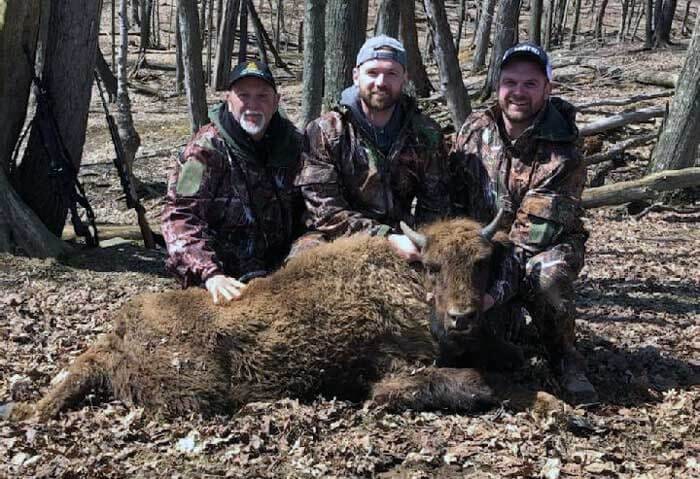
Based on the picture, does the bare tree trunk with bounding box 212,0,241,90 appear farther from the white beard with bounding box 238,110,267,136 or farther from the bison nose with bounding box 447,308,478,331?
the bison nose with bounding box 447,308,478,331

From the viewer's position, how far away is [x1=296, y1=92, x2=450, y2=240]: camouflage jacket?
5551mm

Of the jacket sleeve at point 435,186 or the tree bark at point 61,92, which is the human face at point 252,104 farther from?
the tree bark at point 61,92

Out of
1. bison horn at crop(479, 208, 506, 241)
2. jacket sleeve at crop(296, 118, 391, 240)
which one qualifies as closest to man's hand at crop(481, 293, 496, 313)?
bison horn at crop(479, 208, 506, 241)

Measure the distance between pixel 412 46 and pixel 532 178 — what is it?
419 inches

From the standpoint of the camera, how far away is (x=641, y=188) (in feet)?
31.9

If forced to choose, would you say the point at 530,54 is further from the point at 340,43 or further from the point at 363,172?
A: the point at 340,43

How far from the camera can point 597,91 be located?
60.3 ft

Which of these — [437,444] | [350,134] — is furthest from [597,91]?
[437,444]

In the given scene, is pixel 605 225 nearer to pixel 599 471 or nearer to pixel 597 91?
pixel 599 471

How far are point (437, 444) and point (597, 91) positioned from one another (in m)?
15.7

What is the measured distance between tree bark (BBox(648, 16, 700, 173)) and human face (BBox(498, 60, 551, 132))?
579 centimetres

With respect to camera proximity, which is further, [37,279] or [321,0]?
[321,0]

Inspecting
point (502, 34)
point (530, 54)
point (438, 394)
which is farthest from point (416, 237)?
point (502, 34)

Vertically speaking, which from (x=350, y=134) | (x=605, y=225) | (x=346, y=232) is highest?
(x=350, y=134)
